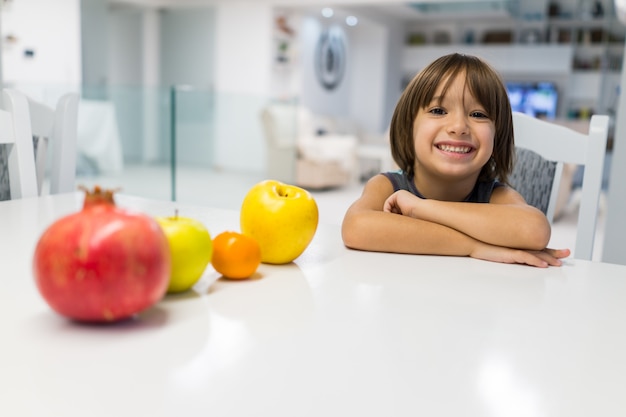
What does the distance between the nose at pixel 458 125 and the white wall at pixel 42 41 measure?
17.4 feet

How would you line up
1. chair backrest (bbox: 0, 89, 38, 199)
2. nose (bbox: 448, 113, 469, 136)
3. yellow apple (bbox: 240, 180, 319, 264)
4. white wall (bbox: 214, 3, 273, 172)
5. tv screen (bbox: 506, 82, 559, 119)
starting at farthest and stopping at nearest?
tv screen (bbox: 506, 82, 559, 119)
white wall (bbox: 214, 3, 273, 172)
chair backrest (bbox: 0, 89, 38, 199)
nose (bbox: 448, 113, 469, 136)
yellow apple (bbox: 240, 180, 319, 264)

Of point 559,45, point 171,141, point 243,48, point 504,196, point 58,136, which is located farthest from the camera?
point 559,45

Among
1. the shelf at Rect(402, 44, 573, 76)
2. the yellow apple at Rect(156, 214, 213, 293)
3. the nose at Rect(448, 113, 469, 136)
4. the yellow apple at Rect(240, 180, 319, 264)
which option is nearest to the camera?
the yellow apple at Rect(156, 214, 213, 293)

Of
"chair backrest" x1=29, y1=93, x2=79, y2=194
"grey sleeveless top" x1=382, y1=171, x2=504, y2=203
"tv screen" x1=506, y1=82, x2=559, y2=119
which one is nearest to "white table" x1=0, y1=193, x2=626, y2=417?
"grey sleeveless top" x1=382, y1=171, x2=504, y2=203

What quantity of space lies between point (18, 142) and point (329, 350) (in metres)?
1.09

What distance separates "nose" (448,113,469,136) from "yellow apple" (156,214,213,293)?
23.2 inches

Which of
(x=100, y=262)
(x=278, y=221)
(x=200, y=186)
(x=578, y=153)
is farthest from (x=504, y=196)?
(x=200, y=186)

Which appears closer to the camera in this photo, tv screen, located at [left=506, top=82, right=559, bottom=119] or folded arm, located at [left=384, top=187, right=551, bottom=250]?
folded arm, located at [left=384, top=187, right=551, bottom=250]

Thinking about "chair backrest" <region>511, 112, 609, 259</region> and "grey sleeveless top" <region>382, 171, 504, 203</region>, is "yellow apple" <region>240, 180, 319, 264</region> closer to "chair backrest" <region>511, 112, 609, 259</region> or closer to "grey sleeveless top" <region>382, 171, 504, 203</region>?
"grey sleeveless top" <region>382, 171, 504, 203</region>

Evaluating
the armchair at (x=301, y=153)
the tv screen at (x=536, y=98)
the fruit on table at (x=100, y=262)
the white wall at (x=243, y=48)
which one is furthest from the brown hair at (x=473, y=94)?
the tv screen at (x=536, y=98)

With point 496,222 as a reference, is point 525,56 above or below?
above

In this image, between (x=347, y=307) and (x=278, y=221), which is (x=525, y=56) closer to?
→ (x=278, y=221)

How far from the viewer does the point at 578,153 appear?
1254 millimetres

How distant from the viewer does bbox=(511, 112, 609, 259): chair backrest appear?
1206mm
